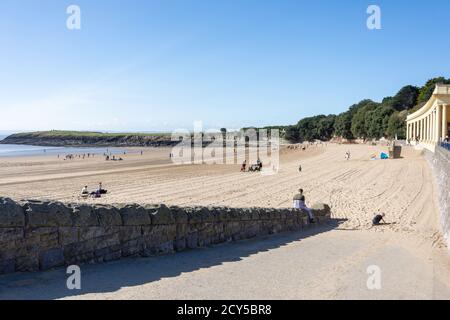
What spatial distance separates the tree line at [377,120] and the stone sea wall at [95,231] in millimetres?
75278

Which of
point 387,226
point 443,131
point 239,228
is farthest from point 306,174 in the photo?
point 239,228

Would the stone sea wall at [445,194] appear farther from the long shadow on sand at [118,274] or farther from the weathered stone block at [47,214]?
the weathered stone block at [47,214]

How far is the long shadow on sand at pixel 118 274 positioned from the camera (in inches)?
201

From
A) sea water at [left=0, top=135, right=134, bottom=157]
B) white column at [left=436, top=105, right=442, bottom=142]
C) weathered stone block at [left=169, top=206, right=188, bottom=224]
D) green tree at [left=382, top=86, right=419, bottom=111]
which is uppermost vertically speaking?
green tree at [left=382, top=86, right=419, bottom=111]

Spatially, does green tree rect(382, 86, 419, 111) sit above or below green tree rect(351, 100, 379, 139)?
above

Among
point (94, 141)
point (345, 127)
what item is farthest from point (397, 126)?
point (94, 141)

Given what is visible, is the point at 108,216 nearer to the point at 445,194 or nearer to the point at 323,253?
the point at 323,253

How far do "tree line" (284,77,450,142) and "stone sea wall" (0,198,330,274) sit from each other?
247 ft

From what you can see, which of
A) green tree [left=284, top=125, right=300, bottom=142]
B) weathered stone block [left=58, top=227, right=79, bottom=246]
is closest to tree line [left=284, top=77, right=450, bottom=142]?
green tree [left=284, top=125, right=300, bottom=142]

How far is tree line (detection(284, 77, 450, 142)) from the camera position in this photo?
82.1 m

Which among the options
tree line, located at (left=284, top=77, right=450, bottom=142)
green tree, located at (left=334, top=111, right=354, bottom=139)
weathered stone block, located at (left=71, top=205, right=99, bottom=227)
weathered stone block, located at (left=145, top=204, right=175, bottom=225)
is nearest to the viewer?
weathered stone block, located at (left=71, top=205, right=99, bottom=227)

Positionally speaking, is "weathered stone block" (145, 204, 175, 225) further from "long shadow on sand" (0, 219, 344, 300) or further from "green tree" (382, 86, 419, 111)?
"green tree" (382, 86, 419, 111)

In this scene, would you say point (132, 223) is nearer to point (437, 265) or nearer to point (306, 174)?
point (437, 265)

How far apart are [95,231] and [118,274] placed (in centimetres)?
75
